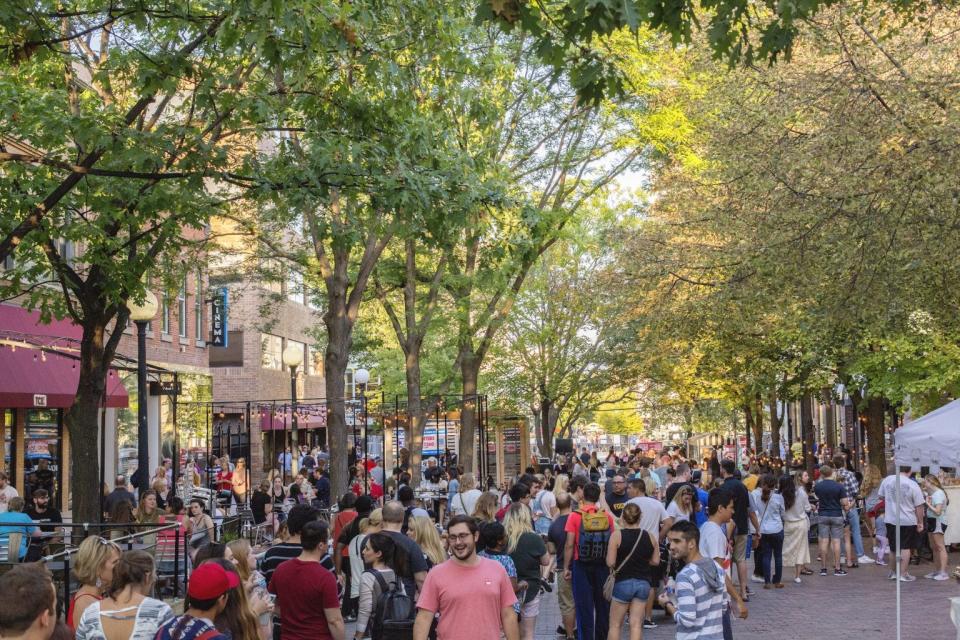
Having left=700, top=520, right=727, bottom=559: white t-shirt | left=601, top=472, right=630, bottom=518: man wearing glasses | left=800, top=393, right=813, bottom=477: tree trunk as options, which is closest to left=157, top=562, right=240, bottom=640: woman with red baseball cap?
left=700, top=520, right=727, bottom=559: white t-shirt

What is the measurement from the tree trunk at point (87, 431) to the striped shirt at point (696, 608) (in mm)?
9560

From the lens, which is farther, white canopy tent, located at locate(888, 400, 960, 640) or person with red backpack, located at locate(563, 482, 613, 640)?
white canopy tent, located at locate(888, 400, 960, 640)

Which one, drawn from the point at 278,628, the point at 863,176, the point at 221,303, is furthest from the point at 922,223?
the point at 221,303

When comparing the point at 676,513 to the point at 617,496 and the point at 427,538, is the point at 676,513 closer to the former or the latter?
the point at 617,496

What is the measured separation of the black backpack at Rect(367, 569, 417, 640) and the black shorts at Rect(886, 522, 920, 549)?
11.6 metres

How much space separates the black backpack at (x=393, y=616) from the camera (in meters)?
8.37

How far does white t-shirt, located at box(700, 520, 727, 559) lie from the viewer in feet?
38.8

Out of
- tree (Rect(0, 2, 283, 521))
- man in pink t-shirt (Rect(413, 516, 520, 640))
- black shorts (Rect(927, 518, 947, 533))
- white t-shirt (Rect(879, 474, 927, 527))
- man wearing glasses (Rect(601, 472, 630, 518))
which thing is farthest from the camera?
black shorts (Rect(927, 518, 947, 533))

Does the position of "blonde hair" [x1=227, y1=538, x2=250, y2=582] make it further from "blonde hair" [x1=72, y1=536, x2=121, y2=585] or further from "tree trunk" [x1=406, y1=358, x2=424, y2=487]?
"tree trunk" [x1=406, y1=358, x2=424, y2=487]

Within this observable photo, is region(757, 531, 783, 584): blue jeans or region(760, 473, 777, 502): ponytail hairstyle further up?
region(760, 473, 777, 502): ponytail hairstyle

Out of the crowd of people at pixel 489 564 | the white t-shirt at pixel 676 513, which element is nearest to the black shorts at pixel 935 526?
the crowd of people at pixel 489 564

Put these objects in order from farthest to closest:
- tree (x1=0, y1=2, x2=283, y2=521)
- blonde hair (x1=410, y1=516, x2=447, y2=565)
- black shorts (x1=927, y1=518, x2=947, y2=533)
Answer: black shorts (x1=927, y1=518, x2=947, y2=533) → tree (x1=0, y1=2, x2=283, y2=521) → blonde hair (x1=410, y1=516, x2=447, y2=565)

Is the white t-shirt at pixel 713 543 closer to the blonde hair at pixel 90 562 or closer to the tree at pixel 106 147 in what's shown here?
the tree at pixel 106 147

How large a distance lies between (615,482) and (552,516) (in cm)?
168
